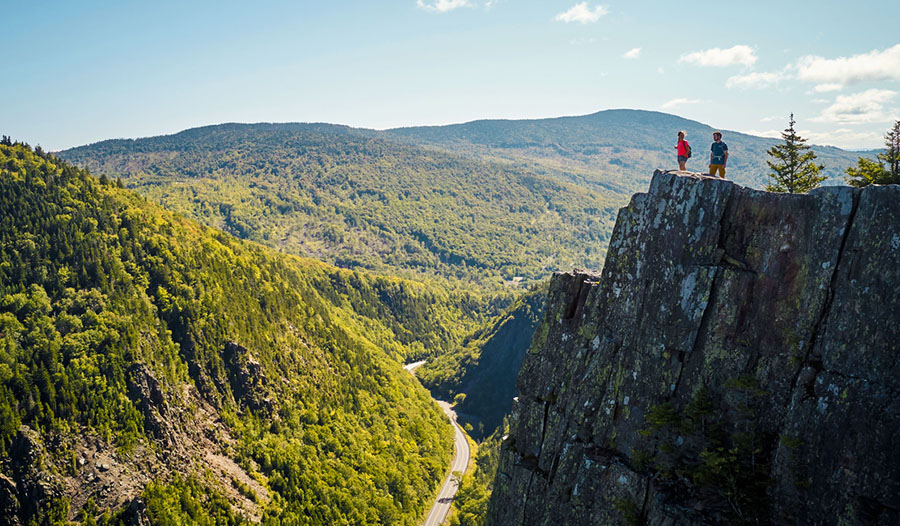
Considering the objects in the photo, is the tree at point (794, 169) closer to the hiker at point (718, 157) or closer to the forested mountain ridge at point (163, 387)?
the hiker at point (718, 157)

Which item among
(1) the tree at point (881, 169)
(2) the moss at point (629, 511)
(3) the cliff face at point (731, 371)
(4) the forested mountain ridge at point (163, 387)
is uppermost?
(1) the tree at point (881, 169)

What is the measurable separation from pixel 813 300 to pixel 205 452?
101235 millimetres

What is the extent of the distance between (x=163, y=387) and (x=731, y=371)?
98221 millimetres

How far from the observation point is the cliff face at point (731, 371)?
20.2m

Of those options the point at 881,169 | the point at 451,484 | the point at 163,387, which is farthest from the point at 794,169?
the point at 451,484

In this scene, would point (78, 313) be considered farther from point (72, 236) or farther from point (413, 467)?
point (413, 467)

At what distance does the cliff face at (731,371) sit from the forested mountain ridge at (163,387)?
255 feet

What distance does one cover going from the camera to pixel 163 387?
319 feet

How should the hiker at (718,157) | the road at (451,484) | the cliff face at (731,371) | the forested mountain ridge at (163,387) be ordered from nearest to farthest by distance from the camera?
the cliff face at (731,371), the hiker at (718,157), the forested mountain ridge at (163,387), the road at (451,484)

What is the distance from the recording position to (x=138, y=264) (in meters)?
116

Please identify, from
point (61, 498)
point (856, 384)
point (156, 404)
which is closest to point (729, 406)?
point (856, 384)

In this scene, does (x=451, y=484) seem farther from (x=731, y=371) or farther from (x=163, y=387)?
(x=731, y=371)

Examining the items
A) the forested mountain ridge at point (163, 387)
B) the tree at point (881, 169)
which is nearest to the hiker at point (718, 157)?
the tree at point (881, 169)

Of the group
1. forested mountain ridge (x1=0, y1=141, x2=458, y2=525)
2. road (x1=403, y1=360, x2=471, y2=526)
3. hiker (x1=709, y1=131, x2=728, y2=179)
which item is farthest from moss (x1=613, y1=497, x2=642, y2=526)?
road (x1=403, y1=360, x2=471, y2=526)
